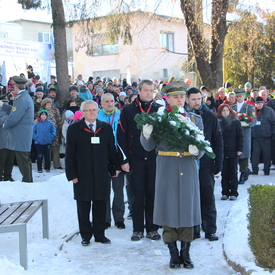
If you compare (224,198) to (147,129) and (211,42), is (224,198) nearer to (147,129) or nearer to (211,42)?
(147,129)

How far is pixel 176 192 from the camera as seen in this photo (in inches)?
212

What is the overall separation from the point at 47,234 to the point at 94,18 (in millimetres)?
10897

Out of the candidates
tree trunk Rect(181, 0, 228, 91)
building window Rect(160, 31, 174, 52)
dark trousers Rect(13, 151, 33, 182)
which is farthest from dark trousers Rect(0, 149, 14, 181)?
building window Rect(160, 31, 174, 52)

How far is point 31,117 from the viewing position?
10.0 meters

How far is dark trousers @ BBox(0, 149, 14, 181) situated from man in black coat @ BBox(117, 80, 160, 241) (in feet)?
16.1

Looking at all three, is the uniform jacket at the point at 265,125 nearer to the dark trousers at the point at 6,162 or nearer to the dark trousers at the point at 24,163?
the dark trousers at the point at 24,163

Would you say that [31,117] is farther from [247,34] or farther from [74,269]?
[247,34]

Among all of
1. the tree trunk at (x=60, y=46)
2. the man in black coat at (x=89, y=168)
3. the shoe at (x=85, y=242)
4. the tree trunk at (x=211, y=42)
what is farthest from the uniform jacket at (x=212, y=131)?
the tree trunk at (x=211, y=42)

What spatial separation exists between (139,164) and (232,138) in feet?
12.2

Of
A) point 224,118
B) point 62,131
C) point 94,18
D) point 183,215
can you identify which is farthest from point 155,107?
point 94,18

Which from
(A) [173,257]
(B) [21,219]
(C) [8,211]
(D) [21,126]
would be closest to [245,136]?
(D) [21,126]

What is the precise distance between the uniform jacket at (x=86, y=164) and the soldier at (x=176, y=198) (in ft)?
4.19

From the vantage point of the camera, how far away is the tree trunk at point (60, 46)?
47.5 feet

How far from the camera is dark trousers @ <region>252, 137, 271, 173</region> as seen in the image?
13258mm
